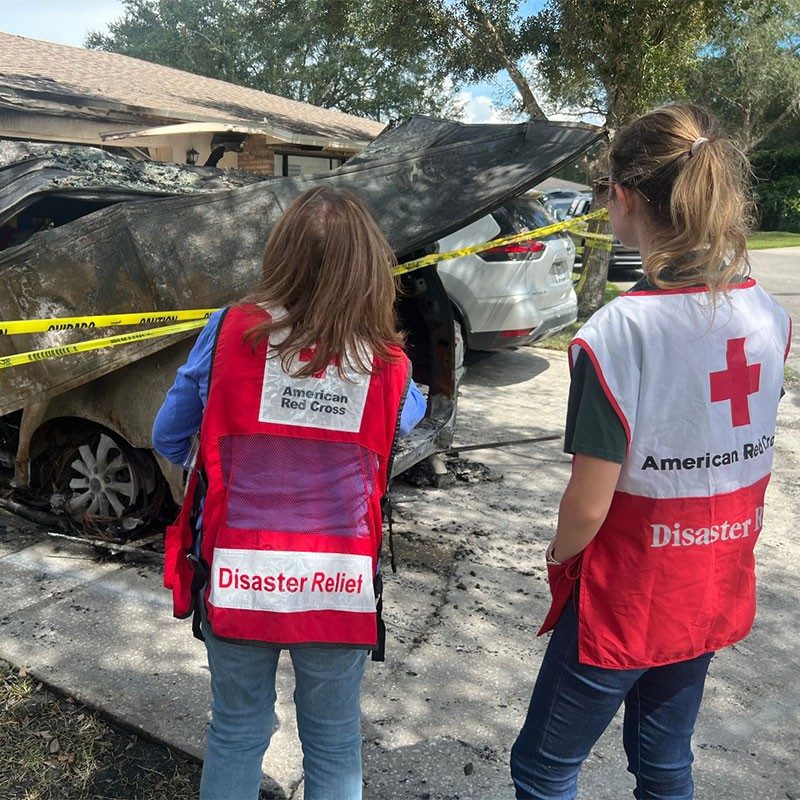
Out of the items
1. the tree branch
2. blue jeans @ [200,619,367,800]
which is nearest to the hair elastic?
blue jeans @ [200,619,367,800]

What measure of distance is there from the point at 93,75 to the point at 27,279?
11.5 m

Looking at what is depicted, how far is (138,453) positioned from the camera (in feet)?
12.7

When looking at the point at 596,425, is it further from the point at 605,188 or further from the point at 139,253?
the point at 139,253

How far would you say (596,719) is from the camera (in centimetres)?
177

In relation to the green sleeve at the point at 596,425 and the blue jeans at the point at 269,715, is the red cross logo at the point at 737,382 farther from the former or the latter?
the blue jeans at the point at 269,715

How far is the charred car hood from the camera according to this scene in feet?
11.3

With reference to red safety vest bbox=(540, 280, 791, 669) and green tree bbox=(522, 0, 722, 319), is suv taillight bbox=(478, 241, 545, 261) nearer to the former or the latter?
green tree bbox=(522, 0, 722, 319)

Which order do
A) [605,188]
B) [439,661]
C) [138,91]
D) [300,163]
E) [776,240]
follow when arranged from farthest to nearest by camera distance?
[776,240]
[300,163]
[138,91]
[439,661]
[605,188]

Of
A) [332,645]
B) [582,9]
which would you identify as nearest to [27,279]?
[332,645]

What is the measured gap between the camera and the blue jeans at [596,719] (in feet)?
5.73

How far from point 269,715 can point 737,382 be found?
1.38m

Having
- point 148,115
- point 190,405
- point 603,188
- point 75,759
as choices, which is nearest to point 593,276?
point 148,115

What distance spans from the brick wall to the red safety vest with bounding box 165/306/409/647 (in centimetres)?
1176

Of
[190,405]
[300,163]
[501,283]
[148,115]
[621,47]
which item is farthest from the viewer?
[300,163]
